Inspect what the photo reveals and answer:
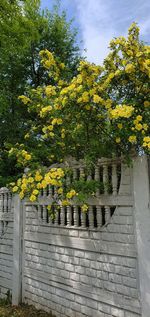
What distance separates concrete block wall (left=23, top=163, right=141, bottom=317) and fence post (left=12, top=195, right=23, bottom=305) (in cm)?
12

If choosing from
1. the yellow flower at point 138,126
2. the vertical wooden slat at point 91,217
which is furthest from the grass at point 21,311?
the yellow flower at point 138,126

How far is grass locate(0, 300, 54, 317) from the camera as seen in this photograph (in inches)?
144

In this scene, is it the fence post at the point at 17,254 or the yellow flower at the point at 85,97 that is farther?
the fence post at the point at 17,254

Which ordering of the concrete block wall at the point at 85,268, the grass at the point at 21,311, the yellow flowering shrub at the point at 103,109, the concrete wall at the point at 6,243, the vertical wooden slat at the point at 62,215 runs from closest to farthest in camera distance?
the yellow flowering shrub at the point at 103,109 < the concrete block wall at the point at 85,268 < the vertical wooden slat at the point at 62,215 < the grass at the point at 21,311 < the concrete wall at the point at 6,243

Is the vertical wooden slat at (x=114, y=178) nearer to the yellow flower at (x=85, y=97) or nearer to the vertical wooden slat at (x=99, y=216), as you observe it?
the vertical wooden slat at (x=99, y=216)

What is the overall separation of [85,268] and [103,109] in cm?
163

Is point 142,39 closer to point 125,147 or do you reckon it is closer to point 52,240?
point 125,147

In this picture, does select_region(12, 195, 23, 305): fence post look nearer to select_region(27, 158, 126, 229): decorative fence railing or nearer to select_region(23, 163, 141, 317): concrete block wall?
select_region(23, 163, 141, 317): concrete block wall

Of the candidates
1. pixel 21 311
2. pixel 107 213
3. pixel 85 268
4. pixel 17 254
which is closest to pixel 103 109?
pixel 107 213

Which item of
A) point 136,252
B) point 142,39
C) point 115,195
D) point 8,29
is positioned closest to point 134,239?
point 136,252

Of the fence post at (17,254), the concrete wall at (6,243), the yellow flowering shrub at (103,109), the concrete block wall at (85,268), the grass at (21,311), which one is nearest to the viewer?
the yellow flowering shrub at (103,109)

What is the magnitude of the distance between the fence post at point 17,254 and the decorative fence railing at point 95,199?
2.83ft

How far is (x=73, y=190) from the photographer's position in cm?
288

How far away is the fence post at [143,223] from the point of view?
97.3 inches
